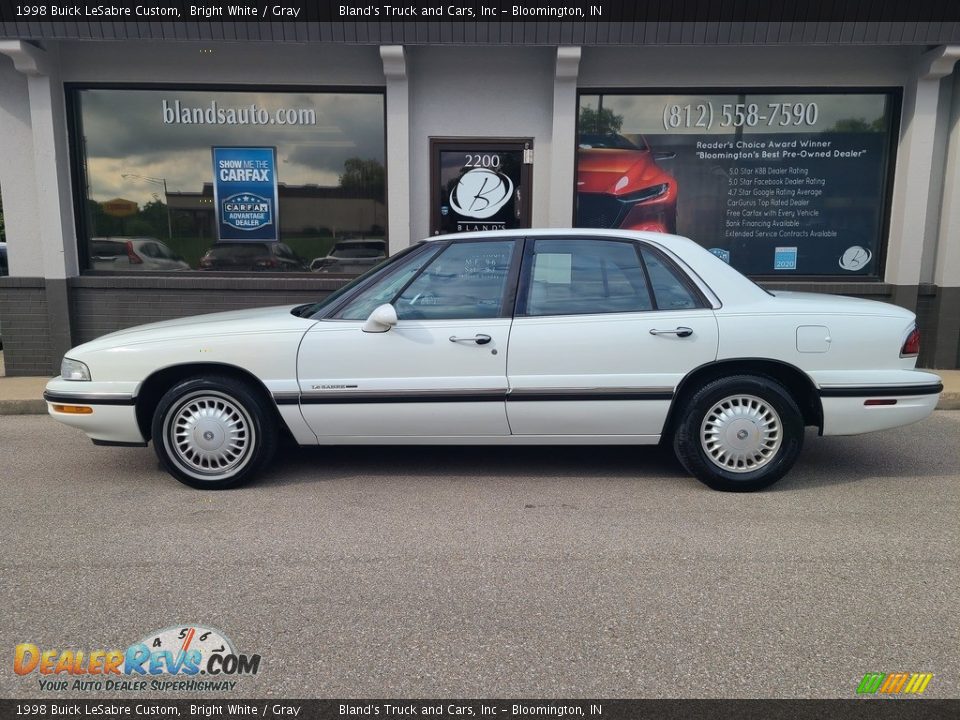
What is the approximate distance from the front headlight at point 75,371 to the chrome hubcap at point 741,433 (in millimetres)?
3785

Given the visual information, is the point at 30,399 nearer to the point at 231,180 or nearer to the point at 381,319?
the point at 231,180

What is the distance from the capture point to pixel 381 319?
14.5 feet

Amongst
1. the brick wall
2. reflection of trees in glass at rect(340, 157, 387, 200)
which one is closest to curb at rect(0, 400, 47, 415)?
the brick wall

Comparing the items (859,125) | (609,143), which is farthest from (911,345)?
(859,125)

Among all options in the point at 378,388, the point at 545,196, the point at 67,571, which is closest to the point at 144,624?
the point at 67,571

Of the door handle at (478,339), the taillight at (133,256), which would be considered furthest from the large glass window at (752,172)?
the taillight at (133,256)

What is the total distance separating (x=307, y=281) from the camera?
27.6ft

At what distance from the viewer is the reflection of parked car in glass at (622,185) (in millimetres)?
8633

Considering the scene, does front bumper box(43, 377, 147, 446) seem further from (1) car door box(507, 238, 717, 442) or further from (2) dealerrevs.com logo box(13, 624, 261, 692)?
(1) car door box(507, 238, 717, 442)

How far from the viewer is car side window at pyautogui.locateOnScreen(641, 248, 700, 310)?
4.58 meters

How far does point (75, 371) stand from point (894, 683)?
4.56 meters

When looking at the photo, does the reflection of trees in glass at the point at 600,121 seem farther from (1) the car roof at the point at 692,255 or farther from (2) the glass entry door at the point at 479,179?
(1) the car roof at the point at 692,255
